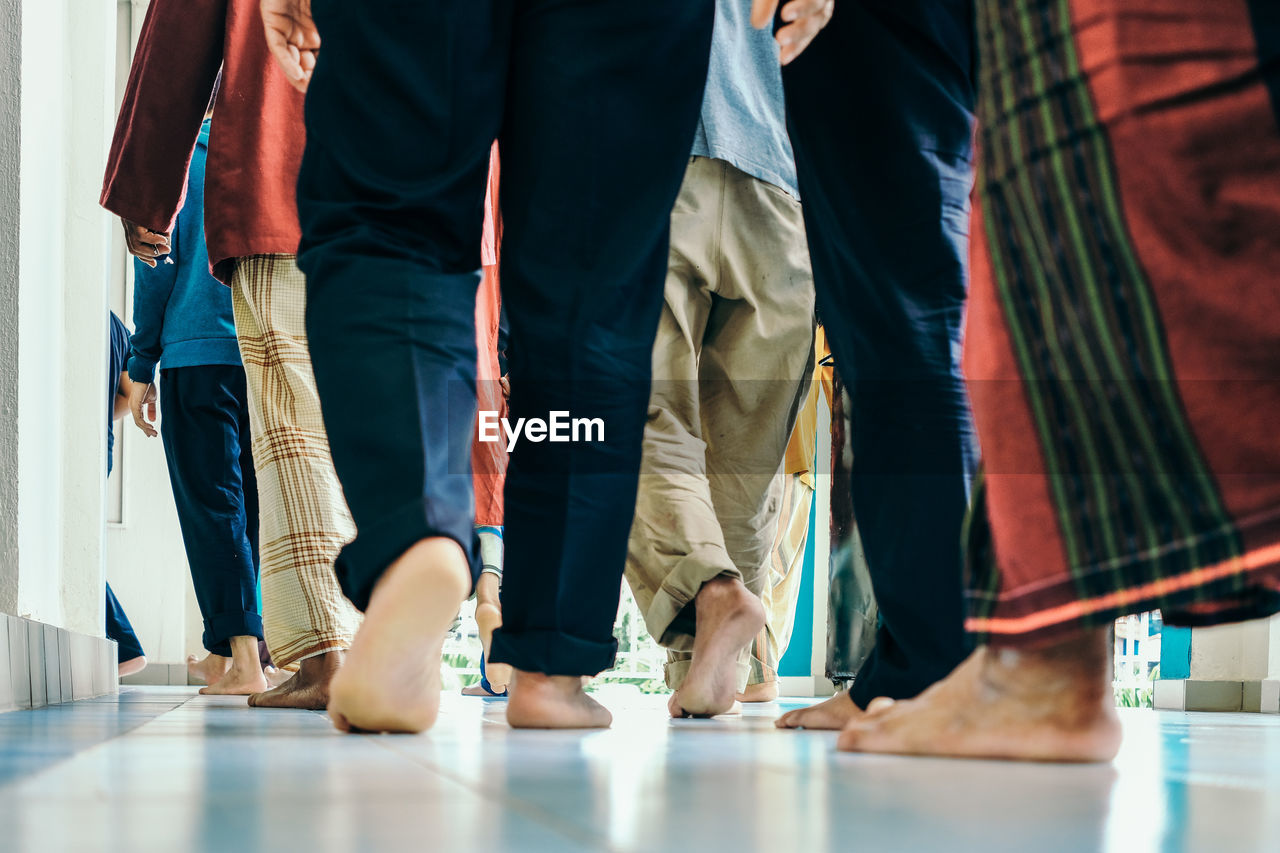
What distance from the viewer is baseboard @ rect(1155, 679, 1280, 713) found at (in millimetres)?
3762

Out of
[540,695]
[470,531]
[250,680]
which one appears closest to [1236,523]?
[470,531]

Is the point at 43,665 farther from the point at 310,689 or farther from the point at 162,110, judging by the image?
the point at 162,110

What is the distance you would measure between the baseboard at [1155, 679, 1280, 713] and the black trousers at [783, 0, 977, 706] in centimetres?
266

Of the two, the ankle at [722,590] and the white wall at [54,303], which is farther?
the ankle at [722,590]

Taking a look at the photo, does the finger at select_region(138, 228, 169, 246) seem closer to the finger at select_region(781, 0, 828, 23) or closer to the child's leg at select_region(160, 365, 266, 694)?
the child's leg at select_region(160, 365, 266, 694)

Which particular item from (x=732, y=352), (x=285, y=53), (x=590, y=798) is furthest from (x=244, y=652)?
(x=590, y=798)

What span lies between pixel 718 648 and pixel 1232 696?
251 centimetres

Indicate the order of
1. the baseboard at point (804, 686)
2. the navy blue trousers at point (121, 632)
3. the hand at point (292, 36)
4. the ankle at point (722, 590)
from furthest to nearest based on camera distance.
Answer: the baseboard at point (804, 686), the navy blue trousers at point (121, 632), the ankle at point (722, 590), the hand at point (292, 36)

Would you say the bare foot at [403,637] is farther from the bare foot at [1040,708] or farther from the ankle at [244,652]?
the ankle at [244,652]

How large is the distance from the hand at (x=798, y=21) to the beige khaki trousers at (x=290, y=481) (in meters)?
0.95

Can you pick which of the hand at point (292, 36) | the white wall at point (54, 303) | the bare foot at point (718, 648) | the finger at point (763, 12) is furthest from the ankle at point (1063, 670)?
the white wall at point (54, 303)

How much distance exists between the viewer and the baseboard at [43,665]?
156 cm

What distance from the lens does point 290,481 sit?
2.09 metres

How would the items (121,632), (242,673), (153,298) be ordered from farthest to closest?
(121,632)
(153,298)
(242,673)
